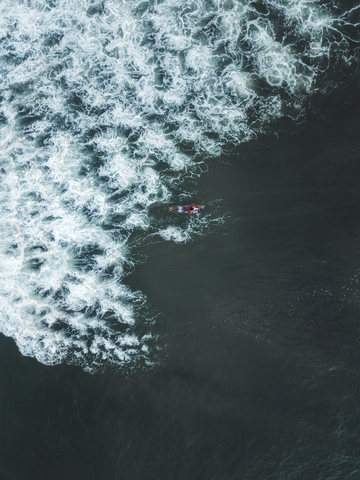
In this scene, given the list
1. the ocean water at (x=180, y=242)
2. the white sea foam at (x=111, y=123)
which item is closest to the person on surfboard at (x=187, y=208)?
the ocean water at (x=180, y=242)

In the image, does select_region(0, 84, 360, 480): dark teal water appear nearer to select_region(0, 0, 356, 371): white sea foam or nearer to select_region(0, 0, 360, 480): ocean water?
select_region(0, 0, 360, 480): ocean water

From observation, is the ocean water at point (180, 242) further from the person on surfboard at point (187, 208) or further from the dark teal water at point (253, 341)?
the person on surfboard at point (187, 208)

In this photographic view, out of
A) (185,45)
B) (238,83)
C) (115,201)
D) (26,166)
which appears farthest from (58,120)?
(238,83)

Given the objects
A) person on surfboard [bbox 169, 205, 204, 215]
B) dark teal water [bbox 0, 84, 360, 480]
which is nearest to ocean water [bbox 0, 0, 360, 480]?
dark teal water [bbox 0, 84, 360, 480]

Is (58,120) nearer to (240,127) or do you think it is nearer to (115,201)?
(115,201)

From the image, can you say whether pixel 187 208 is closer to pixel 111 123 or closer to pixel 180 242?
pixel 180 242

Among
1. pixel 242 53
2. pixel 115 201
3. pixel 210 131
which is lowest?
pixel 115 201
